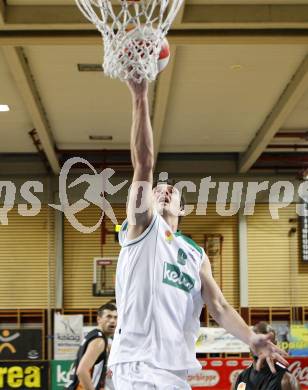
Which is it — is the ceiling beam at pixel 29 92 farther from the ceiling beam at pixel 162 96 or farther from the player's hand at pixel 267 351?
the player's hand at pixel 267 351

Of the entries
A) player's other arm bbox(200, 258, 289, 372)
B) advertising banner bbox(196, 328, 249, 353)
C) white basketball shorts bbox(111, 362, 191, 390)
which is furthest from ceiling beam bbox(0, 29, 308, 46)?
advertising banner bbox(196, 328, 249, 353)

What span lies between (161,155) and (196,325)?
15.8 metres

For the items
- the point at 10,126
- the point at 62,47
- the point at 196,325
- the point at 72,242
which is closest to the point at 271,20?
the point at 62,47

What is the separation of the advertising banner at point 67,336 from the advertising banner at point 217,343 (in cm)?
307

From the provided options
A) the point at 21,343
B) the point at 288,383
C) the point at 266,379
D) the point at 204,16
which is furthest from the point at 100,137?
the point at 288,383

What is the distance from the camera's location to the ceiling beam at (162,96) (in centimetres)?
1180

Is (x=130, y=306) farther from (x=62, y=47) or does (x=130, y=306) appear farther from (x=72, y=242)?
(x=72, y=242)

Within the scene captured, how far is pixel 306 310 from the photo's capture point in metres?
20.7

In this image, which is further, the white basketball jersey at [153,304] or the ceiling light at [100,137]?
the ceiling light at [100,137]

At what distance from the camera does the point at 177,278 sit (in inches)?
184

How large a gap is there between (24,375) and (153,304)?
29.9 ft

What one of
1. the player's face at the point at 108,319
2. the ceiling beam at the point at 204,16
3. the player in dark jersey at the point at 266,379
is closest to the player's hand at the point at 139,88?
the player in dark jersey at the point at 266,379

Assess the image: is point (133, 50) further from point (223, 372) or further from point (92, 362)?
point (223, 372)
